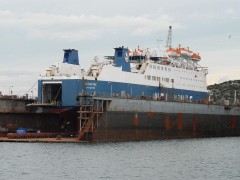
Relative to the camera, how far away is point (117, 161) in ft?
153

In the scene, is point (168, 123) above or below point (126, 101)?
below

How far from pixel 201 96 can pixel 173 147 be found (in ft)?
101

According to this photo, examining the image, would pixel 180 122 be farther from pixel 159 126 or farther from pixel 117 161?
pixel 117 161

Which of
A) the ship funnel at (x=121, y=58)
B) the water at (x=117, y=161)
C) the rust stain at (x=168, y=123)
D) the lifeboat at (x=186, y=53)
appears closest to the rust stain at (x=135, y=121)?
the water at (x=117, y=161)

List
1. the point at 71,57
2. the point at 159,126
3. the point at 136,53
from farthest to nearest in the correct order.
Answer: the point at 136,53 < the point at 71,57 < the point at 159,126

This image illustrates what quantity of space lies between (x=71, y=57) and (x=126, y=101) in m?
9.31

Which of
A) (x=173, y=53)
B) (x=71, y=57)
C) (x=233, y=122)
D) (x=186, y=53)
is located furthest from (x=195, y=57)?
(x=71, y=57)

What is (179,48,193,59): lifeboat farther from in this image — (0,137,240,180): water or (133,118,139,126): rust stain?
(0,137,240,180): water

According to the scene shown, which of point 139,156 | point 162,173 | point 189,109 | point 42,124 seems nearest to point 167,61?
point 189,109

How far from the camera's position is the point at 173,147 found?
59.8m

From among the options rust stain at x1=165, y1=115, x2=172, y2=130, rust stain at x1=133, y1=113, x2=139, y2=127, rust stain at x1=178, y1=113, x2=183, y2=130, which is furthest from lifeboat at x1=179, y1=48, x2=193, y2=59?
rust stain at x1=133, y1=113, x2=139, y2=127

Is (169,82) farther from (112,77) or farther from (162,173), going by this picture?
(162,173)

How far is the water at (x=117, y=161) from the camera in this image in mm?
40688

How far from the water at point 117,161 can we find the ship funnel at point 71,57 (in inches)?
510
